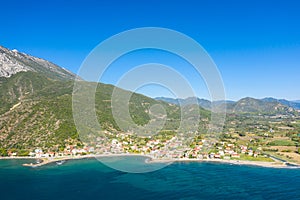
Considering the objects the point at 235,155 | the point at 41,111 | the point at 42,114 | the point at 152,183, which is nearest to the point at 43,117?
the point at 42,114

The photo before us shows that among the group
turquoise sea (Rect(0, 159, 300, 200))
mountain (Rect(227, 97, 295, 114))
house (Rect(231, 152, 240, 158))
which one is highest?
mountain (Rect(227, 97, 295, 114))

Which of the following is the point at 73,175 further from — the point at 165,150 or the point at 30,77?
the point at 30,77

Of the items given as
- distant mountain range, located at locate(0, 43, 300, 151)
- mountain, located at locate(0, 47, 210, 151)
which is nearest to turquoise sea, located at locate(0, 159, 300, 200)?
distant mountain range, located at locate(0, 43, 300, 151)

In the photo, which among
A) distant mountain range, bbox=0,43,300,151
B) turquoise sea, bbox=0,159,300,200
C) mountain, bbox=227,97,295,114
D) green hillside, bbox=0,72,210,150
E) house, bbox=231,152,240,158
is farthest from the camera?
mountain, bbox=227,97,295,114

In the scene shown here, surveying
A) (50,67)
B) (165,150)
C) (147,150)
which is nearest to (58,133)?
(147,150)

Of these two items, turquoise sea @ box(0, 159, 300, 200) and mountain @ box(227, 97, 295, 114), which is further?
mountain @ box(227, 97, 295, 114)

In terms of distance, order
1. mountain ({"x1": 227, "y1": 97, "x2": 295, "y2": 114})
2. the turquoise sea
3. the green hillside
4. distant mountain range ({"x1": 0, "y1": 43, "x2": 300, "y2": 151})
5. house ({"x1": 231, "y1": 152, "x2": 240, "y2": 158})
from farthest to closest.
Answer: mountain ({"x1": 227, "y1": 97, "x2": 295, "y2": 114})
distant mountain range ({"x1": 0, "y1": 43, "x2": 300, "y2": 151})
the green hillside
house ({"x1": 231, "y1": 152, "x2": 240, "y2": 158})
the turquoise sea

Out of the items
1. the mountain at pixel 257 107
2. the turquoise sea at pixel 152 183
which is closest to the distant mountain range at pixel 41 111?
the turquoise sea at pixel 152 183

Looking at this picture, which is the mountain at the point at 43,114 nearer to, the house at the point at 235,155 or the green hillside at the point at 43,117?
the green hillside at the point at 43,117

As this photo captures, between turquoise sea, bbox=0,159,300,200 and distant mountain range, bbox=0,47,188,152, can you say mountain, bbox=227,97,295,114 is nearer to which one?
distant mountain range, bbox=0,47,188,152
